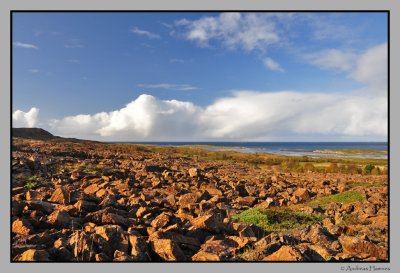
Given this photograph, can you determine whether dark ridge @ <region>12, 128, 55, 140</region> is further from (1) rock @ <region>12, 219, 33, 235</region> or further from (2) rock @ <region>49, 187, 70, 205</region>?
(1) rock @ <region>12, 219, 33, 235</region>

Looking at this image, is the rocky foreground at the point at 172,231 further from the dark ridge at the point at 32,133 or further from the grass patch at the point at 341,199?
the dark ridge at the point at 32,133

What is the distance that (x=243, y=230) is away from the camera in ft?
30.4

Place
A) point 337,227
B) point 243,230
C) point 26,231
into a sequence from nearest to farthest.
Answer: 1. point 26,231
2. point 243,230
3. point 337,227

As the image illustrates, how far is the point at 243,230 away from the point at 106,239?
11.6 feet

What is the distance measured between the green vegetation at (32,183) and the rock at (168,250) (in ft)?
34.2

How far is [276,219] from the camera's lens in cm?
1220

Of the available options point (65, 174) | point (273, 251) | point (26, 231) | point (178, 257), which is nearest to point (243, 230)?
point (273, 251)

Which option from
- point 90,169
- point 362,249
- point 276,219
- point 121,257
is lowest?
point 276,219

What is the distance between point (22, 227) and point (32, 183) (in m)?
8.32

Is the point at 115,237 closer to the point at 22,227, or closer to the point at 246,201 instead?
the point at 22,227

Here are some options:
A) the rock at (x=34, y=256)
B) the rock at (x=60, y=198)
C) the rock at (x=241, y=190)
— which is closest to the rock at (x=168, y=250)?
the rock at (x=34, y=256)

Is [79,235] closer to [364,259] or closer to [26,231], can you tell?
[26,231]

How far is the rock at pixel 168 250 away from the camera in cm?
731

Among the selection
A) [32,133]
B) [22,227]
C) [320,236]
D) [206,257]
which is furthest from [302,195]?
[32,133]
